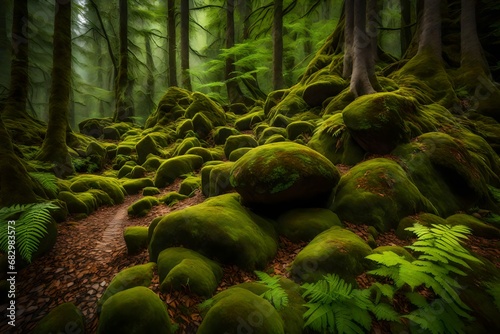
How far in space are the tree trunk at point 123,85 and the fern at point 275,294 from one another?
53.1 ft

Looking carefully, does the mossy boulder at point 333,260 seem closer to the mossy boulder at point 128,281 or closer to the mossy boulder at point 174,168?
the mossy boulder at point 128,281

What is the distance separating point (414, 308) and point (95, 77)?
37.9 m

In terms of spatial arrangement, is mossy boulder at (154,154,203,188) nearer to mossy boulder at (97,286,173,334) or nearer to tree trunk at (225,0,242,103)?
mossy boulder at (97,286,173,334)

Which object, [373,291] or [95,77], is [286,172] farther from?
[95,77]

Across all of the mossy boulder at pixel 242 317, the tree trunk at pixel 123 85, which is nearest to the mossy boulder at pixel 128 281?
the mossy boulder at pixel 242 317

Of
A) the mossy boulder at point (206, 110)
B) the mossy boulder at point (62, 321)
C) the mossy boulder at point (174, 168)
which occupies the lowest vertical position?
the mossy boulder at point (62, 321)

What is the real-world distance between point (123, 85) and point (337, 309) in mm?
17880

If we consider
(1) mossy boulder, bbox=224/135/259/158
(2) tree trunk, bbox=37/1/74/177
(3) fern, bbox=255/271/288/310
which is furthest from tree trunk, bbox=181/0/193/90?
(3) fern, bbox=255/271/288/310

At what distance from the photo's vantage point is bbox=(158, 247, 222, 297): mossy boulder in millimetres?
2957

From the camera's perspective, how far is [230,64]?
55.2 feet

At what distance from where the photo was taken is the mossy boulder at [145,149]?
421 inches

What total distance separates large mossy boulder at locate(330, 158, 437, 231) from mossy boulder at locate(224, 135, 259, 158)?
4980mm

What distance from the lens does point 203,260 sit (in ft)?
11.3

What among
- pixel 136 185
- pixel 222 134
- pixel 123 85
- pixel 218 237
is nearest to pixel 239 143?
pixel 222 134
